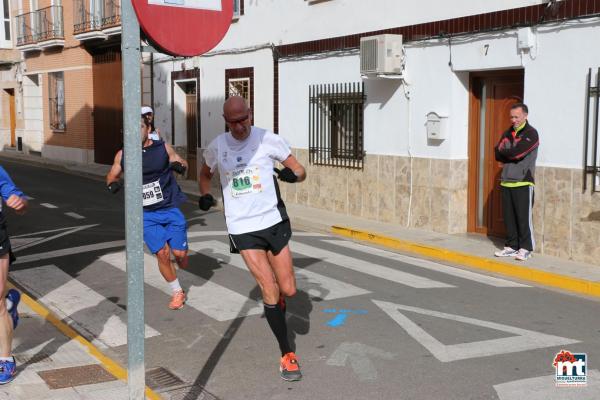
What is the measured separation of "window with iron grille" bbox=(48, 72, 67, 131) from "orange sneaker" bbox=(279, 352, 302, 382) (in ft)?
78.1

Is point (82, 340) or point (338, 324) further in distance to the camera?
point (338, 324)

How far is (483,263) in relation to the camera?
9219 mm

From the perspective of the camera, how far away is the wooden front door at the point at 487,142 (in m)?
10.8

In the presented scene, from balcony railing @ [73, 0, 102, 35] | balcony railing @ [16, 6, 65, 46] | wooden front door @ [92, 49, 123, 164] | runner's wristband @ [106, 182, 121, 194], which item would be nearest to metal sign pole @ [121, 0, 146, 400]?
runner's wristband @ [106, 182, 121, 194]

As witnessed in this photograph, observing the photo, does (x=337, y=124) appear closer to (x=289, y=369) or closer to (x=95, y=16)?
(x=289, y=369)

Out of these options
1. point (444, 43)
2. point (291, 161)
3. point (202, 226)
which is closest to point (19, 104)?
point (202, 226)

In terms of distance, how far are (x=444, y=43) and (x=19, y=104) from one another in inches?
954

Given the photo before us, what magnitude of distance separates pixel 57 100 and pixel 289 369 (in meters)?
24.9

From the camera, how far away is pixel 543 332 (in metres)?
6.16

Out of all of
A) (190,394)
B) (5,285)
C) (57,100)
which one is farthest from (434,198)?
(57,100)

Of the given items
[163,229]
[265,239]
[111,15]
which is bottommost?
[163,229]

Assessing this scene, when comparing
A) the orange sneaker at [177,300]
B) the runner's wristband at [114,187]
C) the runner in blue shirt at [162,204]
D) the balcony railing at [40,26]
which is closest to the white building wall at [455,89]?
the runner in blue shirt at [162,204]

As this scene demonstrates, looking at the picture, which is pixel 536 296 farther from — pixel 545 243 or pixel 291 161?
pixel 291 161

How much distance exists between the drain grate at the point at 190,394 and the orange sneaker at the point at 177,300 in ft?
6.64
